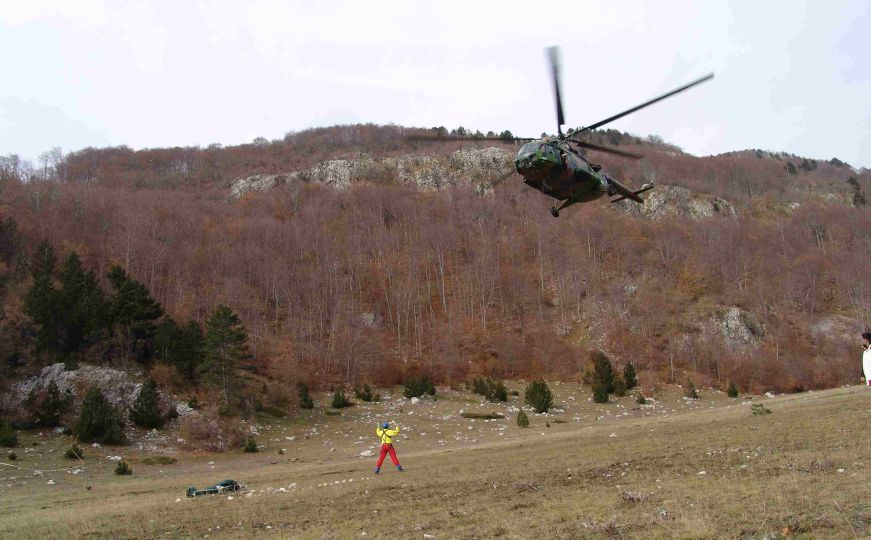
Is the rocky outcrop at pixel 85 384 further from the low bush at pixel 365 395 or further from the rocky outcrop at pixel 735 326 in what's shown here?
the rocky outcrop at pixel 735 326

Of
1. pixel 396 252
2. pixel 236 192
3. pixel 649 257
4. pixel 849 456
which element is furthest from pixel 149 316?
pixel 236 192

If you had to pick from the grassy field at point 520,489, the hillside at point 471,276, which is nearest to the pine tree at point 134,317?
the hillside at point 471,276

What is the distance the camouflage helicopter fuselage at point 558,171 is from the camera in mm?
16156

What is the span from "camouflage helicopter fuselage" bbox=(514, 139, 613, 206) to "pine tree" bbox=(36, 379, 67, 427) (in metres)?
26.3

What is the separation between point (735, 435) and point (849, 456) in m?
5.63

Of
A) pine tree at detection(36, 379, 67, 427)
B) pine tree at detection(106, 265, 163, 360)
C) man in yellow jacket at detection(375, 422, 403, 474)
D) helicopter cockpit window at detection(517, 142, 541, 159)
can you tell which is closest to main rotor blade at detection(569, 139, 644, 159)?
helicopter cockpit window at detection(517, 142, 541, 159)

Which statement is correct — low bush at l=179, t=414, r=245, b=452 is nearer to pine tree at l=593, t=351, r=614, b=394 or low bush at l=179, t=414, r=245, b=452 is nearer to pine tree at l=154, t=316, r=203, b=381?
pine tree at l=154, t=316, r=203, b=381

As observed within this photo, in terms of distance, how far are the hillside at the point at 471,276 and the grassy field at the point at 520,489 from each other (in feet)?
61.2

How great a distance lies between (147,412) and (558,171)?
2427 centimetres

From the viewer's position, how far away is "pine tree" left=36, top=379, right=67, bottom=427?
2786 cm

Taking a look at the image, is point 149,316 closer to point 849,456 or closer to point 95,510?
point 95,510

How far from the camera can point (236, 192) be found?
122312mm

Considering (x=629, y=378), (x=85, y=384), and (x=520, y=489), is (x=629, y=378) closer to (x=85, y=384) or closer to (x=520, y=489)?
(x=520, y=489)

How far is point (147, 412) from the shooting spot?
94.7 feet
